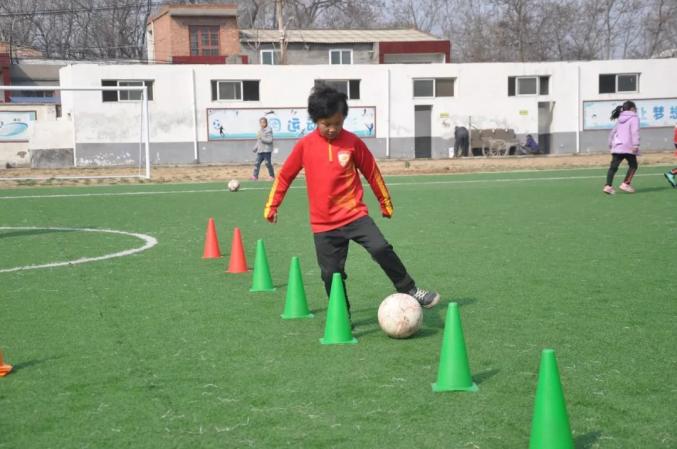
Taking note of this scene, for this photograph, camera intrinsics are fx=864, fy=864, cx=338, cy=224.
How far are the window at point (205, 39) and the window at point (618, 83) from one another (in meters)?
24.6

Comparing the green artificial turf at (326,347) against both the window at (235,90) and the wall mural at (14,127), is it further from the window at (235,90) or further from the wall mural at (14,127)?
the window at (235,90)

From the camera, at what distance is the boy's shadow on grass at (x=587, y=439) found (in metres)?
4.10

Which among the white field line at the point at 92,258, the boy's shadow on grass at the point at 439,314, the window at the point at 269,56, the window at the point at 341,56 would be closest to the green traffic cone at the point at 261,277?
the boy's shadow on grass at the point at 439,314

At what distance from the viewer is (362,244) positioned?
21.8 ft

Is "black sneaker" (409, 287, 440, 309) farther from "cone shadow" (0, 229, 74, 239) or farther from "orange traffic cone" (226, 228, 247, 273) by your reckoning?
"cone shadow" (0, 229, 74, 239)

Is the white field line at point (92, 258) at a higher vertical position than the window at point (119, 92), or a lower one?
lower

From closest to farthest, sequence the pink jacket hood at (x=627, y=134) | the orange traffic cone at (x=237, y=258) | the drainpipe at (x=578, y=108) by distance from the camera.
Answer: the orange traffic cone at (x=237, y=258) < the pink jacket hood at (x=627, y=134) < the drainpipe at (x=578, y=108)

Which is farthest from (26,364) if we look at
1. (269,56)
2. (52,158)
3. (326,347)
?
(269,56)

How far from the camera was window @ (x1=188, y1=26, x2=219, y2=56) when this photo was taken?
179 ft

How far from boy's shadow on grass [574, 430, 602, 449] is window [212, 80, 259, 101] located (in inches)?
1392

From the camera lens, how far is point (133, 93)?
1490 inches

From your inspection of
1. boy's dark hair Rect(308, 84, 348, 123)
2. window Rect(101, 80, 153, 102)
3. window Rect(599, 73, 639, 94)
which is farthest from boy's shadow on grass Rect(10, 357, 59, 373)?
window Rect(599, 73, 639, 94)

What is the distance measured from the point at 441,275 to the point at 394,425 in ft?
15.3

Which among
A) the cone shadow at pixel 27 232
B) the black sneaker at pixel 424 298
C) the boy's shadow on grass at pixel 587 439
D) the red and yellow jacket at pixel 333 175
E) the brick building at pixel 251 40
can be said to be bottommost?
the boy's shadow on grass at pixel 587 439
